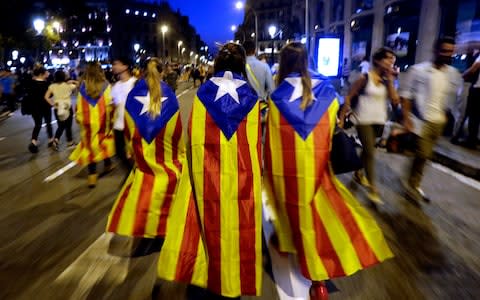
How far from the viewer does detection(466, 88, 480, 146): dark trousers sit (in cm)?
853

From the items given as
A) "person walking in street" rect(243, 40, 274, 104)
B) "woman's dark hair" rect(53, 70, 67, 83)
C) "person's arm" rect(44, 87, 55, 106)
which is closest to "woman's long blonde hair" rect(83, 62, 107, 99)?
"person walking in street" rect(243, 40, 274, 104)

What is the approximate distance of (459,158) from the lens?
7723 millimetres

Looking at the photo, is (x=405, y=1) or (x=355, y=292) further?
(x=405, y=1)

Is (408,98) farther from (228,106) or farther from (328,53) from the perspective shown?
(328,53)

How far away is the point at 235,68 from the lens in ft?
10.4

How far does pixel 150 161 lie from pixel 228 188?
Answer: 1.31 meters

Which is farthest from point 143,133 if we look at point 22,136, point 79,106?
point 22,136

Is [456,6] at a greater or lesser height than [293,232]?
greater

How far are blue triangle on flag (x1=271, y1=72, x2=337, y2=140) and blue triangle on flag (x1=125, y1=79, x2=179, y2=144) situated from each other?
1283mm

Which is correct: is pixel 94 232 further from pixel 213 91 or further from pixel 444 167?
pixel 444 167

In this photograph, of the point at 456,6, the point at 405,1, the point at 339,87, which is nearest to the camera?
the point at 456,6

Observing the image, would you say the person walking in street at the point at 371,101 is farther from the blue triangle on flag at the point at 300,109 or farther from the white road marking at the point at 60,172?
the white road marking at the point at 60,172

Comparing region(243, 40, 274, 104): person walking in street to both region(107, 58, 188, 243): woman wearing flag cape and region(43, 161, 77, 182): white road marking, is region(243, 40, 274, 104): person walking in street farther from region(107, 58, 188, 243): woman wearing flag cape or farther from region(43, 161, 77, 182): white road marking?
region(43, 161, 77, 182): white road marking

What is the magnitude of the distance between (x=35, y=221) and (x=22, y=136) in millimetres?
7455
